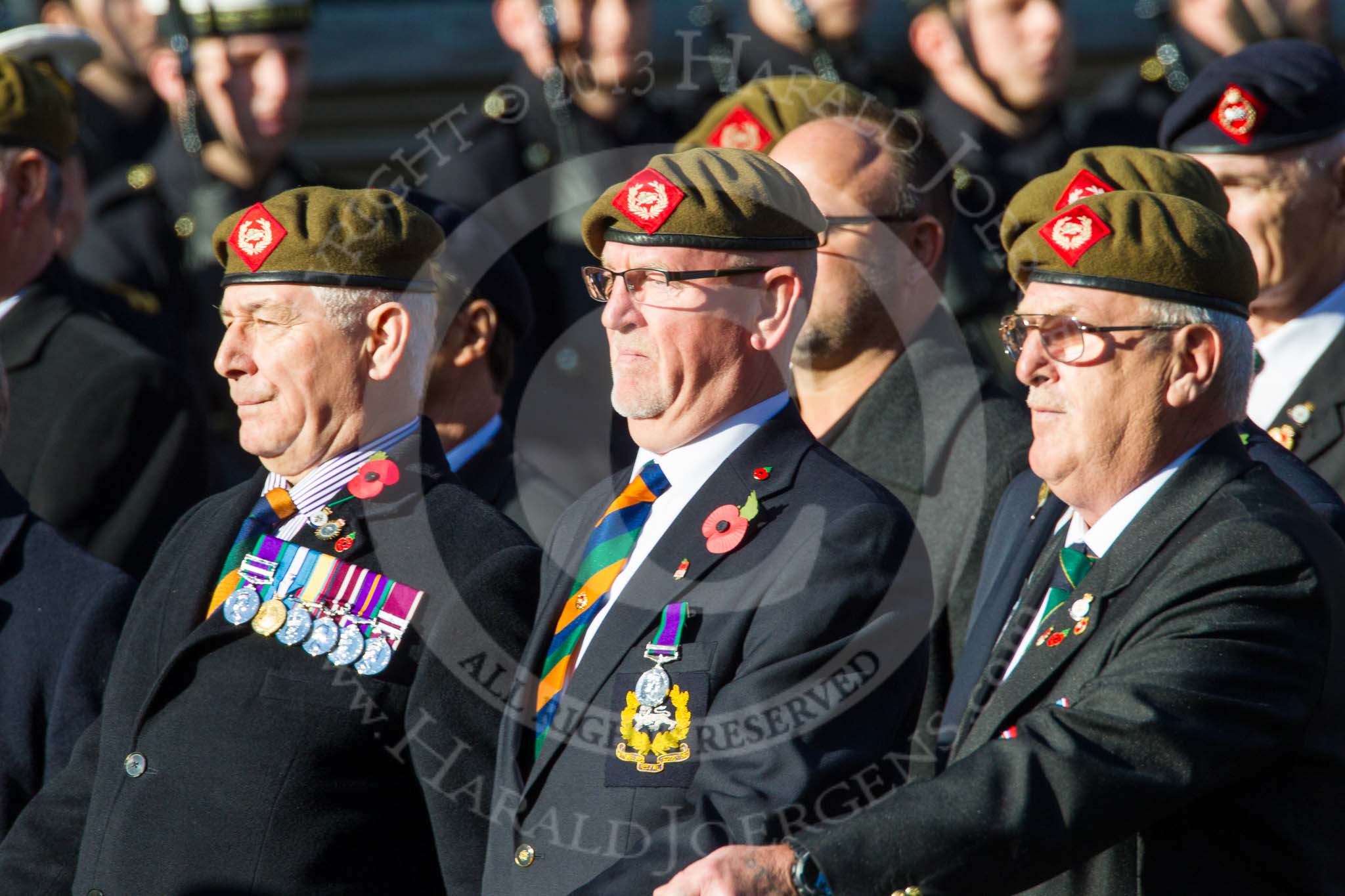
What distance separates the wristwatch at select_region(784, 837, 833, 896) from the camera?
2.78 metres

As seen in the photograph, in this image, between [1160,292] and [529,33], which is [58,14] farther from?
[1160,292]

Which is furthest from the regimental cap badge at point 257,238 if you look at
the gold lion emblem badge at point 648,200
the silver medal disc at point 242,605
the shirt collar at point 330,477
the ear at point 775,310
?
the ear at point 775,310

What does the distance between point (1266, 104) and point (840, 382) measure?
1261 millimetres

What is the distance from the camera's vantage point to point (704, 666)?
3156 mm

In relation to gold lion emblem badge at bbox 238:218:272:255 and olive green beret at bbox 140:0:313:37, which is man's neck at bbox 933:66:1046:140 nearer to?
olive green beret at bbox 140:0:313:37

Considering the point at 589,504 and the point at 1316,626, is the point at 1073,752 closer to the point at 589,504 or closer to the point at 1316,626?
the point at 1316,626

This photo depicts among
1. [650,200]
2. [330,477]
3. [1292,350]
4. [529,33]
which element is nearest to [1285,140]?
[1292,350]

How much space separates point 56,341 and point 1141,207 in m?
3.13

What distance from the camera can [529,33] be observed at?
23.3 feet

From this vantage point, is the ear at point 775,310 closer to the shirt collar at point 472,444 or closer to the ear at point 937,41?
the shirt collar at point 472,444

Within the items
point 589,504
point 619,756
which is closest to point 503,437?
point 589,504

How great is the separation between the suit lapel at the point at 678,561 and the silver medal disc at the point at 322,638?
39cm

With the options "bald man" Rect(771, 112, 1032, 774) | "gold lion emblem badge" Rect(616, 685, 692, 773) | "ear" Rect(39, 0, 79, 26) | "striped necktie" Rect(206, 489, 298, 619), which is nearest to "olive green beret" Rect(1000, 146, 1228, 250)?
"bald man" Rect(771, 112, 1032, 774)

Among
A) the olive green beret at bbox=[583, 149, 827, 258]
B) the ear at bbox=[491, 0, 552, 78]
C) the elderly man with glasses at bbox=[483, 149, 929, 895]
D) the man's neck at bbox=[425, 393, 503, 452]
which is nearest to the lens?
the elderly man with glasses at bbox=[483, 149, 929, 895]
